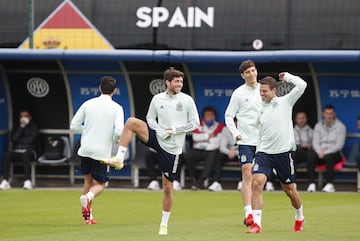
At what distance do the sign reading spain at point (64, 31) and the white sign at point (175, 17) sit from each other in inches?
39.7

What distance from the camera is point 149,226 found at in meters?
14.2

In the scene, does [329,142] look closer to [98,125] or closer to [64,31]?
[64,31]

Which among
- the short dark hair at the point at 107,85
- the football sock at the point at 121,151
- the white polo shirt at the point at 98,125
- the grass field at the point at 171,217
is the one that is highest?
the short dark hair at the point at 107,85

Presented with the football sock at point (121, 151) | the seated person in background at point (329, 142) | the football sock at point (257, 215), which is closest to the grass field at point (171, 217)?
the football sock at point (257, 215)

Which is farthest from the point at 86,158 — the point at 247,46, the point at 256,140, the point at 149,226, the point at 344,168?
the point at 344,168

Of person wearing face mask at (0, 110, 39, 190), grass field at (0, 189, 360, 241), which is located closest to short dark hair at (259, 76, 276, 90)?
grass field at (0, 189, 360, 241)

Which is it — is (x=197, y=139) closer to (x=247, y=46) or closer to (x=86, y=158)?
(x=247, y=46)

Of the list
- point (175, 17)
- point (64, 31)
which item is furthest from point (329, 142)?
point (64, 31)

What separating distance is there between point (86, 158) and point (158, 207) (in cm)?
313

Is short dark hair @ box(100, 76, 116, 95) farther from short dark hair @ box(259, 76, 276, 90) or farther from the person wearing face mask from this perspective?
the person wearing face mask

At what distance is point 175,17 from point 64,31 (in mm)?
2085

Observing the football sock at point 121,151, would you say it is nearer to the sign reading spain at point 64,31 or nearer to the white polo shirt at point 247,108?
the white polo shirt at point 247,108

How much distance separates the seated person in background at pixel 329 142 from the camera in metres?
19.8

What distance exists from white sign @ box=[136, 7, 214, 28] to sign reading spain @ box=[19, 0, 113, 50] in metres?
1.01
